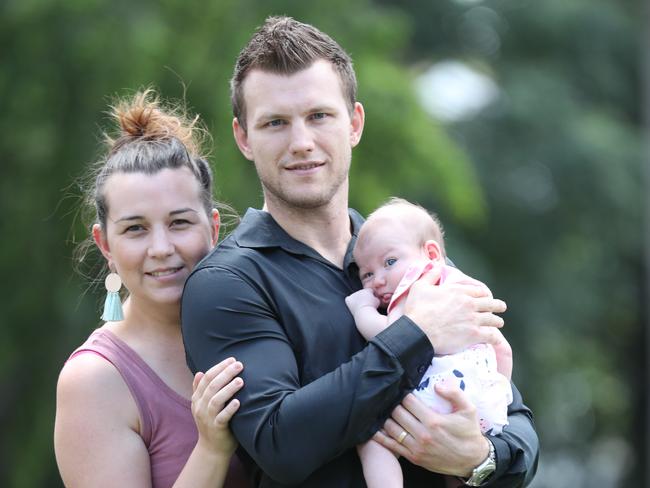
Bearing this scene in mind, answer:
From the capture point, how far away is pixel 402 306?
3.52 m

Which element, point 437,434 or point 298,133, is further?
point 298,133

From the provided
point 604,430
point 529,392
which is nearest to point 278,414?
point 529,392

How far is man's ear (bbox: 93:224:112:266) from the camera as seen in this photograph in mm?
3939

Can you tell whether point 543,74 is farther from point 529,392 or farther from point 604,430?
point 604,430

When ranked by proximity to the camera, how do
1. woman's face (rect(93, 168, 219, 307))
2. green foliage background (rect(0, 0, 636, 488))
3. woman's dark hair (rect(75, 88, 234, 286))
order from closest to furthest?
woman's face (rect(93, 168, 219, 307)) → woman's dark hair (rect(75, 88, 234, 286)) → green foliage background (rect(0, 0, 636, 488))

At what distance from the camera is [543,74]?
16.4 meters

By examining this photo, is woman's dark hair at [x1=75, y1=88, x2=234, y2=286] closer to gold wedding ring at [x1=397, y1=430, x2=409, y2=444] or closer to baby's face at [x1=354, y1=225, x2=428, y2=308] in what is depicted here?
baby's face at [x1=354, y1=225, x2=428, y2=308]

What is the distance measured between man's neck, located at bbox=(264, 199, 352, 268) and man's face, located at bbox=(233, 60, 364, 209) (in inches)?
1.3

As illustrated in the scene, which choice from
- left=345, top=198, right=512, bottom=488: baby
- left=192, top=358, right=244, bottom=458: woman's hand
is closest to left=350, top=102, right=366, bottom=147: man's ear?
left=345, top=198, right=512, bottom=488: baby

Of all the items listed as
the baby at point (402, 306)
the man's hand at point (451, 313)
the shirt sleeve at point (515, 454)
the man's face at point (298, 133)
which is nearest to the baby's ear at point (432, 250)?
the baby at point (402, 306)

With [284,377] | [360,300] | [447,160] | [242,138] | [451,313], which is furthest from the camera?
[447,160]

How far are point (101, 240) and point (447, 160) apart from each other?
7880mm

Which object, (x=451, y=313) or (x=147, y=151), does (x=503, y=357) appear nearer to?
(x=451, y=313)

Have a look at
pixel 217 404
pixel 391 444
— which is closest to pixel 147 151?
pixel 217 404
